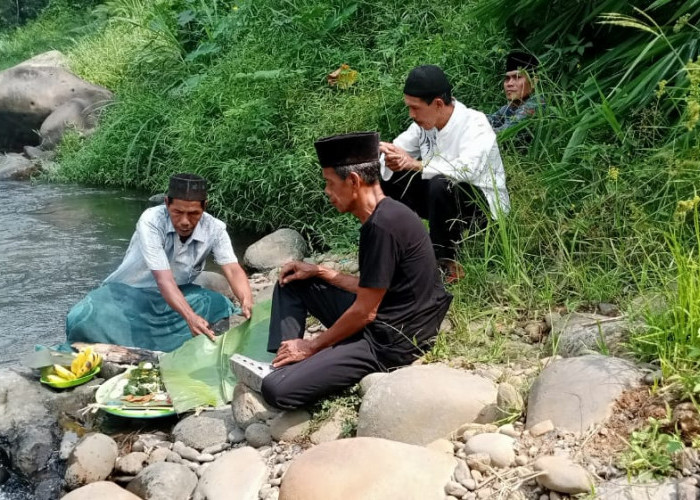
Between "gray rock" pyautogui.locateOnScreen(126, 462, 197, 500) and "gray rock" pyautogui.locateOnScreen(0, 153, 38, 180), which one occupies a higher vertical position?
"gray rock" pyautogui.locateOnScreen(126, 462, 197, 500)

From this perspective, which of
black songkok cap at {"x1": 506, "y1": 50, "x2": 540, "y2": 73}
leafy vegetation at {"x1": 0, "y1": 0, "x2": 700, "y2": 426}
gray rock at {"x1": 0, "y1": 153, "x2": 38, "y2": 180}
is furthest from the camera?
gray rock at {"x1": 0, "y1": 153, "x2": 38, "y2": 180}

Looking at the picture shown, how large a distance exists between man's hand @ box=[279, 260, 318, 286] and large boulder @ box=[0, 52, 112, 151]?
30.1ft

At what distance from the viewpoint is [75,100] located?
12578mm

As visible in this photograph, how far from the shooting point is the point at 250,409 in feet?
12.4

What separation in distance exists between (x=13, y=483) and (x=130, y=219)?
520cm

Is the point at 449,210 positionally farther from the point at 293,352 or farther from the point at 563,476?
the point at 563,476

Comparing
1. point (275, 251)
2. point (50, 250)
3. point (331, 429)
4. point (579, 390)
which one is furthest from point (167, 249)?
point (50, 250)

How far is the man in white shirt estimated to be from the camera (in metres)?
4.66

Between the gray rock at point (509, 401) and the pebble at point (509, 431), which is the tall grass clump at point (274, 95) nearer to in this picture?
the gray rock at point (509, 401)

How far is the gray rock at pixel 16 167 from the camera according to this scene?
11703 mm

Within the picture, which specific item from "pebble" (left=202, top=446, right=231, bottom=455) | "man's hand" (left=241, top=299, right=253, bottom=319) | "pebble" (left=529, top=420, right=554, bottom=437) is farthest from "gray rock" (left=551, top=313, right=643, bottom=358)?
"man's hand" (left=241, top=299, right=253, bottom=319)

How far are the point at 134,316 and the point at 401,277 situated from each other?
6.65ft

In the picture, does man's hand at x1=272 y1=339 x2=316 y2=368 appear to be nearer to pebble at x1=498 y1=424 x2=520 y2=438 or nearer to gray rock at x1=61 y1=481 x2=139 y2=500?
gray rock at x1=61 y1=481 x2=139 y2=500

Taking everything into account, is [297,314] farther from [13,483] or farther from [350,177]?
[13,483]
